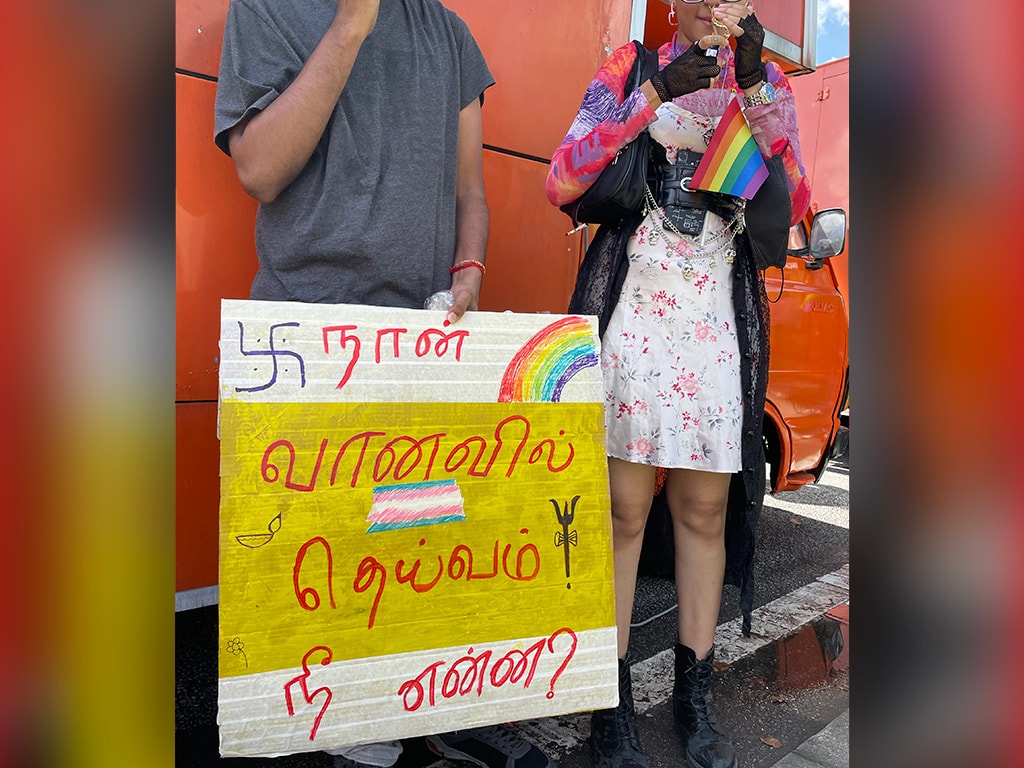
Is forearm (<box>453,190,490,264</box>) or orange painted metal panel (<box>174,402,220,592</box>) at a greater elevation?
forearm (<box>453,190,490,264</box>)

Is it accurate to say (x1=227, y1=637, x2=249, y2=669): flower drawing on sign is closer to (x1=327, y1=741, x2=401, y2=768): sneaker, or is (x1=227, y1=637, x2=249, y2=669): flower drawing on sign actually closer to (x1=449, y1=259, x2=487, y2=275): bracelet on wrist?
(x1=327, y1=741, x2=401, y2=768): sneaker

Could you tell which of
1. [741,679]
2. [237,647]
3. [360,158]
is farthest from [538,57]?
[741,679]

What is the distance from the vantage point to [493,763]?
5.26 ft

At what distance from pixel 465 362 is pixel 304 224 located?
0.41 meters

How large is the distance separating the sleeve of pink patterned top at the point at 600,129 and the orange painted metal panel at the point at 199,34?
0.85 metres

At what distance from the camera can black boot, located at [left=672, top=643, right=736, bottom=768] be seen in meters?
1.75

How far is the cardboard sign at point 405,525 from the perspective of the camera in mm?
1083

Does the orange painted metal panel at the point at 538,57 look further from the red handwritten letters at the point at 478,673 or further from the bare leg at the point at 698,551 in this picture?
the red handwritten letters at the point at 478,673

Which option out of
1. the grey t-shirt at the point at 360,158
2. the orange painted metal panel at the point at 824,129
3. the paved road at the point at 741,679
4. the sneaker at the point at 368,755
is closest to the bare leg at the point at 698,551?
the paved road at the point at 741,679

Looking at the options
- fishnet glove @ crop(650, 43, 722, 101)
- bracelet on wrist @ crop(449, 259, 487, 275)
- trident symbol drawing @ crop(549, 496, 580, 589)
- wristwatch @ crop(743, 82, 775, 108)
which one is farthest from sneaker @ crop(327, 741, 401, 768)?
wristwatch @ crop(743, 82, 775, 108)

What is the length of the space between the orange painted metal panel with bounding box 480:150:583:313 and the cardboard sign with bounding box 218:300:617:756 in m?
0.86
